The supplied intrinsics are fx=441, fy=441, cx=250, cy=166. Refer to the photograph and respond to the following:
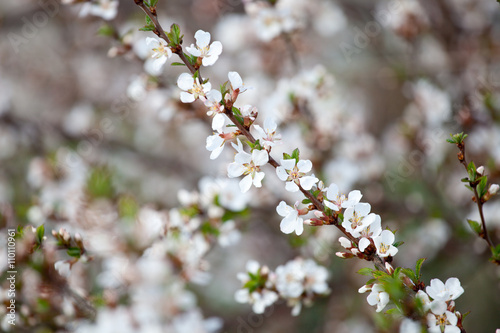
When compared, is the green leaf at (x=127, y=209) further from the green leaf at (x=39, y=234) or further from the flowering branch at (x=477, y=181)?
the flowering branch at (x=477, y=181)

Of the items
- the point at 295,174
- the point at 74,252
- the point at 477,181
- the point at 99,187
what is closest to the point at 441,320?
the point at 477,181

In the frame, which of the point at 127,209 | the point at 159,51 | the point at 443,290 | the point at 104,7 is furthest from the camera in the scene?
the point at 127,209

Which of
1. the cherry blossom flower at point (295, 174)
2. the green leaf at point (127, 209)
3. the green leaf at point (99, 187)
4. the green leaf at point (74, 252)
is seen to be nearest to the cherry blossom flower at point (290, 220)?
the cherry blossom flower at point (295, 174)

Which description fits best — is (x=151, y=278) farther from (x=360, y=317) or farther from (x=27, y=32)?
(x=27, y=32)

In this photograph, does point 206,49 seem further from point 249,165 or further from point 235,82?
point 249,165

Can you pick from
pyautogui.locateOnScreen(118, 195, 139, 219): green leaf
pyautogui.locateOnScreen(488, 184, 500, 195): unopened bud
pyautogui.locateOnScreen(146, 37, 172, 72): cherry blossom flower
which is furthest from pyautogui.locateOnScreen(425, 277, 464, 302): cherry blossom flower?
pyautogui.locateOnScreen(118, 195, 139, 219): green leaf
